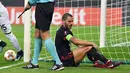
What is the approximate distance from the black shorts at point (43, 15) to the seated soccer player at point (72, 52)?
443 millimetres

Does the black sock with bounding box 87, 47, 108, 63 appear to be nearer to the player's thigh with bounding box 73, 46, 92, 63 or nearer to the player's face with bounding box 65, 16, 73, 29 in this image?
the player's thigh with bounding box 73, 46, 92, 63

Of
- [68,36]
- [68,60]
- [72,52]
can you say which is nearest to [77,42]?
[68,36]

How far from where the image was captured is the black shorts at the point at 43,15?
626 centimetres

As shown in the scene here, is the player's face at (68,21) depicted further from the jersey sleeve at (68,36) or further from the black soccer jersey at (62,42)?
the jersey sleeve at (68,36)

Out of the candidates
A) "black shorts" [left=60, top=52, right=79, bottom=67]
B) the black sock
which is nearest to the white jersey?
"black shorts" [left=60, top=52, right=79, bottom=67]

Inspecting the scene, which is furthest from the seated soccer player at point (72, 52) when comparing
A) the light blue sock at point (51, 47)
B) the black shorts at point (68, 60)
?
the light blue sock at point (51, 47)

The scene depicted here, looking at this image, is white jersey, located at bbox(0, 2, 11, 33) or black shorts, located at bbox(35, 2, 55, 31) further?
white jersey, located at bbox(0, 2, 11, 33)

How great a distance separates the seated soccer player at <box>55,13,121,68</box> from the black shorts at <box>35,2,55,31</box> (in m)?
0.44

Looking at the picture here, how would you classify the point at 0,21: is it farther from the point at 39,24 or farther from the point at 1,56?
the point at 39,24

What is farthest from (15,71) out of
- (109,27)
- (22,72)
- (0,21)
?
(109,27)

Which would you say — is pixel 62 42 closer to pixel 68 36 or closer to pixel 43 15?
pixel 68 36

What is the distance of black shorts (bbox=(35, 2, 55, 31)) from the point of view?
20.5 feet

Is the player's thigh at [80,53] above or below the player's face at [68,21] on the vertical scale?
below

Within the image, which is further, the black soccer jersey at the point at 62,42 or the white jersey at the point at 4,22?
the white jersey at the point at 4,22
